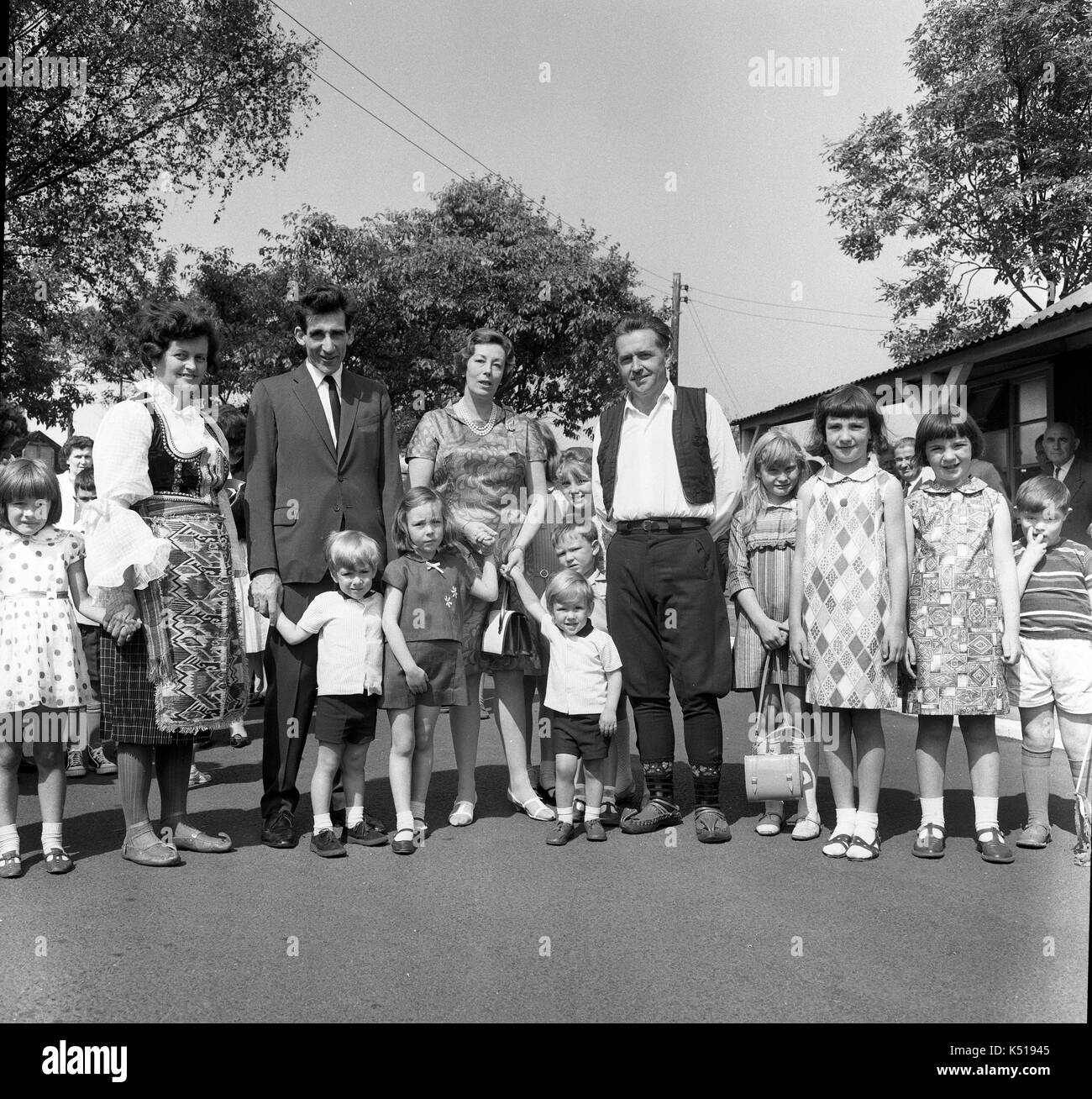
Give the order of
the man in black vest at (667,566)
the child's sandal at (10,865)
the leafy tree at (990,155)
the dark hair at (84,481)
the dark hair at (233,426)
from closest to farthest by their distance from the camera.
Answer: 1. the child's sandal at (10,865)
2. the man in black vest at (667,566)
3. the dark hair at (233,426)
4. the dark hair at (84,481)
5. the leafy tree at (990,155)

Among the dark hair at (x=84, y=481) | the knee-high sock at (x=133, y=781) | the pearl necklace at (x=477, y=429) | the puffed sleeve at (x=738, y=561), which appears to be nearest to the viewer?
the knee-high sock at (x=133, y=781)

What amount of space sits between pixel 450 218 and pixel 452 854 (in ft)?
82.1

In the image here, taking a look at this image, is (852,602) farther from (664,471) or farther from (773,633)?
(664,471)

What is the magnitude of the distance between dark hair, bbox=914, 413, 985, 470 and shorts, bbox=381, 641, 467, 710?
2215 mm

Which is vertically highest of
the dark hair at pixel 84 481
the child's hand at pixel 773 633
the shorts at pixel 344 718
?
the dark hair at pixel 84 481

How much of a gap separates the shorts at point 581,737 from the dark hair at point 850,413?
1.55 metres

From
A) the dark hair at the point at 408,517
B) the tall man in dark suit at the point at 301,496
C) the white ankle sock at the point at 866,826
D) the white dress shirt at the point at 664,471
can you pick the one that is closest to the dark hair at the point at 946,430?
the white dress shirt at the point at 664,471

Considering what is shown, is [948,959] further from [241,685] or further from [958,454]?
[241,685]

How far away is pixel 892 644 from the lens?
4766 millimetres

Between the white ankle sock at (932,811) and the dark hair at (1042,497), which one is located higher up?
the dark hair at (1042,497)

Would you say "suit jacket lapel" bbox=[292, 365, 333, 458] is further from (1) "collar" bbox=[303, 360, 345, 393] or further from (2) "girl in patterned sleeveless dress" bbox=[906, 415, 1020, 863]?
(2) "girl in patterned sleeveless dress" bbox=[906, 415, 1020, 863]

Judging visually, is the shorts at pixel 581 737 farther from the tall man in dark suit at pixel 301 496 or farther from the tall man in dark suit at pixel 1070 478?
the tall man in dark suit at pixel 1070 478

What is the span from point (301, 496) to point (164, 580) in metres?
0.72

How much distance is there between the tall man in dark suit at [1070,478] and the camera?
7.95m
